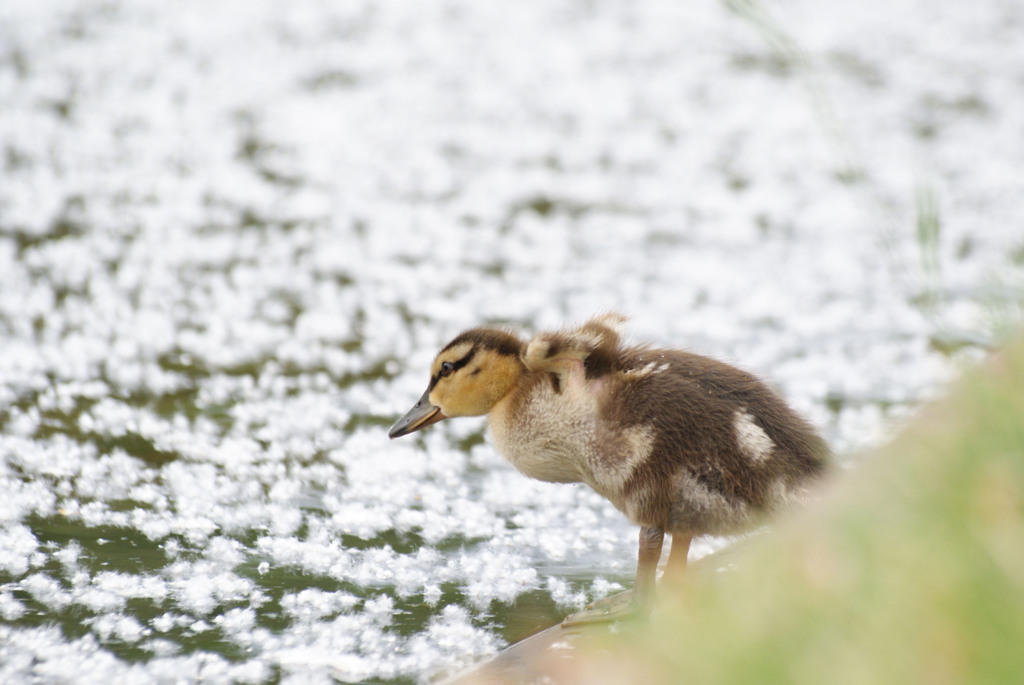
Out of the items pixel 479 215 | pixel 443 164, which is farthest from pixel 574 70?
pixel 479 215

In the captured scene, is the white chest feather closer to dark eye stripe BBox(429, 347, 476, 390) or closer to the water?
dark eye stripe BBox(429, 347, 476, 390)

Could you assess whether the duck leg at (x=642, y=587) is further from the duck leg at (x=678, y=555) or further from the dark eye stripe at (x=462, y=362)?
the dark eye stripe at (x=462, y=362)

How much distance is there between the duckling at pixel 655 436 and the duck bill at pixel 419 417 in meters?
0.27

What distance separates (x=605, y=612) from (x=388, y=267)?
317 centimetres

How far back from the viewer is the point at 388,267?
5.86m

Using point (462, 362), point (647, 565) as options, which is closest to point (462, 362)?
point (462, 362)

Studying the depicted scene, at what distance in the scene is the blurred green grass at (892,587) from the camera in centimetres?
162

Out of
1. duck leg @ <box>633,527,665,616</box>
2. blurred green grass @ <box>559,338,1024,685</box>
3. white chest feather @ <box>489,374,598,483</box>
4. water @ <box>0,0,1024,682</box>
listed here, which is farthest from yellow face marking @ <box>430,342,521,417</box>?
blurred green grass @ <box>559,338,1024,685</box>

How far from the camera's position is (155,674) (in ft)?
8.64

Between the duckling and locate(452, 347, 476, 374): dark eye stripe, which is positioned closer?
the duckling

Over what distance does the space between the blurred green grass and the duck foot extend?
2.70 feet

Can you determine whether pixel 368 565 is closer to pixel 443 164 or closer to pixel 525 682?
pixel 525 682

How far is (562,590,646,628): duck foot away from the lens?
116 inches

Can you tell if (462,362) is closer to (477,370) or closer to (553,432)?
(477,370)
